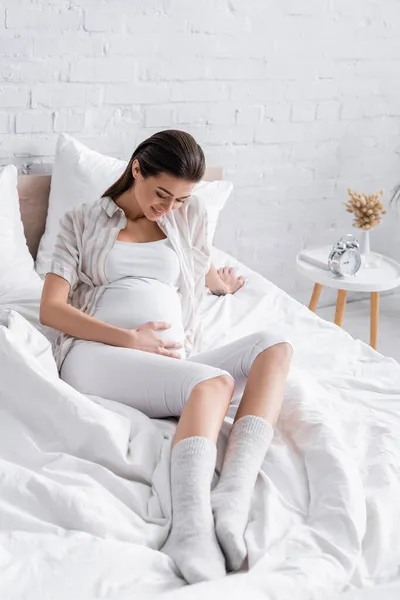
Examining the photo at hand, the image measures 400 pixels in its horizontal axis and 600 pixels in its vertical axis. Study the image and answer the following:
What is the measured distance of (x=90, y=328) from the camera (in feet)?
5.67

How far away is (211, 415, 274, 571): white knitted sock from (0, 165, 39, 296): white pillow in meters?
0.90

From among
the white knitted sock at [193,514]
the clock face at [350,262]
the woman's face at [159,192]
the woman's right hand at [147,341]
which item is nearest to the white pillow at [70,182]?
the woman's face at [159,192]

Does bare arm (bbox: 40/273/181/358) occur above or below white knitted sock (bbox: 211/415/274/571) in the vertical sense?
above

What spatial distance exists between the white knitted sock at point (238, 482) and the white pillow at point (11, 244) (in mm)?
898

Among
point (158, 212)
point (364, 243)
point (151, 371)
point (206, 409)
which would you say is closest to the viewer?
point (206, 409)

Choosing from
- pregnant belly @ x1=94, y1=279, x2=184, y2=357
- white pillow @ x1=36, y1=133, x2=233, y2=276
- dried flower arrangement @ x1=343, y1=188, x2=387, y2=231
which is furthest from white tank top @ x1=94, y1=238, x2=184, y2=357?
dried flower arrangement @ x1=343, y1=188, x2=387, y2=231

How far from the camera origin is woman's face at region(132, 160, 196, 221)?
1.75 meters

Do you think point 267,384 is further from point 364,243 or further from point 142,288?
point 364,243

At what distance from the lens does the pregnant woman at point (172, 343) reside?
4.13ft

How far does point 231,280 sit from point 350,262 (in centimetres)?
52

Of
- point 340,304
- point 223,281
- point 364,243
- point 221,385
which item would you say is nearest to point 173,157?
point 221,385

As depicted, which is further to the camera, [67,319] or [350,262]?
[350,262]

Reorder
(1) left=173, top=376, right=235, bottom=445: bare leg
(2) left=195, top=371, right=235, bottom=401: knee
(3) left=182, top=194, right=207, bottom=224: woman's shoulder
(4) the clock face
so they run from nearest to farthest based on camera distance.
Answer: (1) left=173, top=376, right=235, bottom=445: bare leg
(2) left=195, top=371, right=235, bottom=401: knee
(3) left=182, top=194, right=207, bottom=224: woman's shoulder
(4) the clock face

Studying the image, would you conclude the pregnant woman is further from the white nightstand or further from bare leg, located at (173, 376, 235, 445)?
the white nightstand
